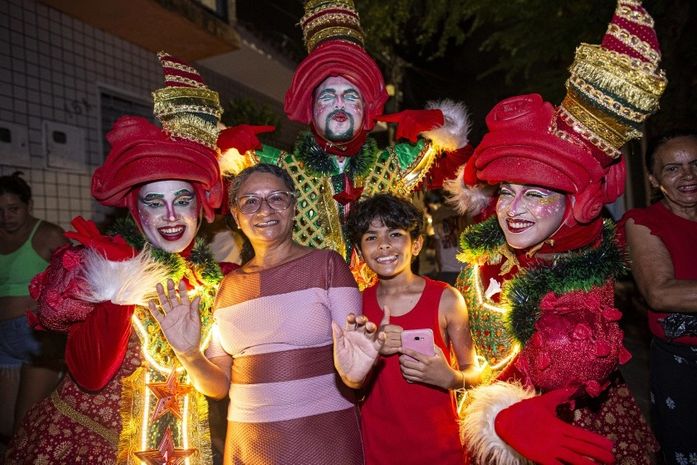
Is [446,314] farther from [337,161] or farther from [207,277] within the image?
[337,161]

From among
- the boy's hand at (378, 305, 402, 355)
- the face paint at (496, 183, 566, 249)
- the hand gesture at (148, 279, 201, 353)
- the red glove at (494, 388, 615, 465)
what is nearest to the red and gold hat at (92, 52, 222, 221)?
the hand gesture at (148, 279, 201, 353)

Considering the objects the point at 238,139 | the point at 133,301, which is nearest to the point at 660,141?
the point at 238,139

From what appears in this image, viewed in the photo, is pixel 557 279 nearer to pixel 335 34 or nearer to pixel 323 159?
pixel 323 159

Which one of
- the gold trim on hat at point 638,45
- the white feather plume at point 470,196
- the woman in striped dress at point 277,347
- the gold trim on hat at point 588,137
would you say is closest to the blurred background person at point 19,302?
the woman in striped dress at point 277,347

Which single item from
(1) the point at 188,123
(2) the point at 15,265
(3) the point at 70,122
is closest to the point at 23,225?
(2) the point at 15,265

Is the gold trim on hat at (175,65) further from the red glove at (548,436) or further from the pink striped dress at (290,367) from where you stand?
the red glove at (548,436)

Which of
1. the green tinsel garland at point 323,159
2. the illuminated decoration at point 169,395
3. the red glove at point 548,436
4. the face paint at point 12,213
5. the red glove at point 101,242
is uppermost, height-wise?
the face paint at point 12,213

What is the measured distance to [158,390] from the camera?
2154mm

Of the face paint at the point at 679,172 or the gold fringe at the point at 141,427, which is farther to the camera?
the face paint at the point at 679,172

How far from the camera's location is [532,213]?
2.02m

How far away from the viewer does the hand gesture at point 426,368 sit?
2.04 meters

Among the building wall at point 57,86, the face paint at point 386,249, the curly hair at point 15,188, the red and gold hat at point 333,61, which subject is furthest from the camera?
the building wall at point 57,86

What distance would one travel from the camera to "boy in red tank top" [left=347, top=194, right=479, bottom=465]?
213 cm

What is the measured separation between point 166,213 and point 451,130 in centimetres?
176
